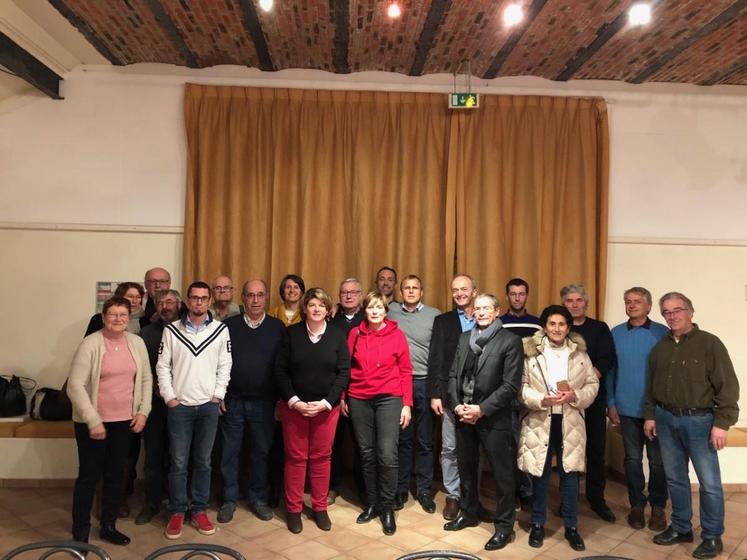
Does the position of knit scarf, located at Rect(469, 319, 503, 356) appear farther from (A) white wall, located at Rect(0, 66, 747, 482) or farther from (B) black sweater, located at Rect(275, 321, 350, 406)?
(A) white wall, located at Rect(0, 66, 747, 482)

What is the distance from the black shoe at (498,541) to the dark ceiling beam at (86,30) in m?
4.10

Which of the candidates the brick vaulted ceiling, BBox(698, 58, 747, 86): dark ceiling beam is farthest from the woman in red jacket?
BBox(698, 58, 747, 86): dark ceiling beam

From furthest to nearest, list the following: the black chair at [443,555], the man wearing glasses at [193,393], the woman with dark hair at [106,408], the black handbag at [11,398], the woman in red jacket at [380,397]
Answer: the black handbag at [11,398], the woman in red jacket at [380,397], the man wearing glasses at [193,393], the woman with dark hair at [106,408], the black chair at [443,555]

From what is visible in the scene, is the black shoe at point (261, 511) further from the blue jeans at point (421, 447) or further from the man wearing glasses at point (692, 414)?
the man wearing glasses at point (692, 414)

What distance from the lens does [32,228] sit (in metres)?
4.76

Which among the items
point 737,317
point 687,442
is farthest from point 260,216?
point 737,317

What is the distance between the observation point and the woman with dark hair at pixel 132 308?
3730 millimetres

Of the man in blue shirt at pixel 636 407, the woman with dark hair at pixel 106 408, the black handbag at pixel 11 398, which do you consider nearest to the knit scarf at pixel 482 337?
the man in blue shirt at pixel 636 407

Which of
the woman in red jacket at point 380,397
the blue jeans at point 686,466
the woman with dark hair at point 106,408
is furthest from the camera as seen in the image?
the woman in red jacket at point 380,397

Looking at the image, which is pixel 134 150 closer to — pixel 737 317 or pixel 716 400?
pixel 716 400

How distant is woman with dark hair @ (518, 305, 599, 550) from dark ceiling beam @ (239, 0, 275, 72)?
2.62 meters

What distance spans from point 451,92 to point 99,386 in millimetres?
3468

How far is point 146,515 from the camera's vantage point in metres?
3.54

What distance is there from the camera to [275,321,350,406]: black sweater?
3391 millimetres
